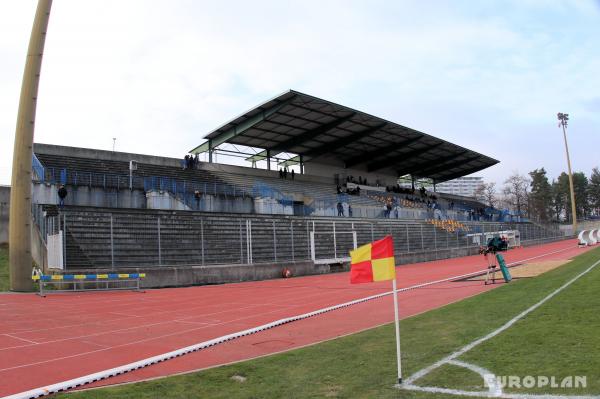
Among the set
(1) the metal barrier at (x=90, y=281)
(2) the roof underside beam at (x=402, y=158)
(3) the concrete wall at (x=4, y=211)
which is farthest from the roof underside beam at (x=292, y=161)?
(1) the metal barrier at (x=90, y=281)

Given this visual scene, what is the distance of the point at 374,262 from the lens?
20.1 feet

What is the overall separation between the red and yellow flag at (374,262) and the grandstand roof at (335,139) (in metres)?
31.8

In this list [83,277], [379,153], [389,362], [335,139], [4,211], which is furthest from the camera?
[379,153]

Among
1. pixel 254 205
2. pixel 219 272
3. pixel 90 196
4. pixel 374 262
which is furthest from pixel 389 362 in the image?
pixel 254 205

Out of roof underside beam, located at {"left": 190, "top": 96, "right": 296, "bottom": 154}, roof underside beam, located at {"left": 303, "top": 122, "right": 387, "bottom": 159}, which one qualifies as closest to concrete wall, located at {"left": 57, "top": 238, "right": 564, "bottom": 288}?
roof underside beam, located at {"left": 190, "top": 96, "right": 296, "bottom": 154}

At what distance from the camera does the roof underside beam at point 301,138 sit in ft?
146

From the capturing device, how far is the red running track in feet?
23.9

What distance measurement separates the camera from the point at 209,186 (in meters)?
34.5

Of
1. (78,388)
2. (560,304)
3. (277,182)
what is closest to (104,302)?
(78,388)

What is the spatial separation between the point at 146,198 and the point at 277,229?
349 inches

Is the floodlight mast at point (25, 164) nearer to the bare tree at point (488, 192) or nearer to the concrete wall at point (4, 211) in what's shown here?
the concrete wall at point (4, 211)

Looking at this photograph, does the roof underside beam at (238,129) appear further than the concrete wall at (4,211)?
Yes

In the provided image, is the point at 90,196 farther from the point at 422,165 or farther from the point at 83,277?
the point at 422,165

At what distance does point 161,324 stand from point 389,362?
21.8 feet
